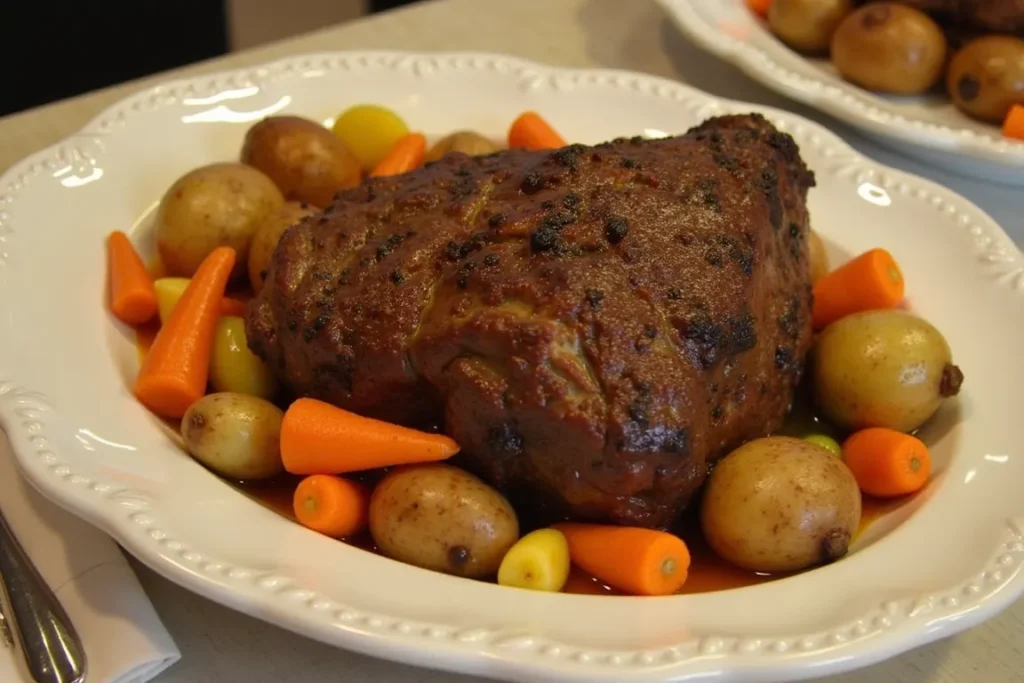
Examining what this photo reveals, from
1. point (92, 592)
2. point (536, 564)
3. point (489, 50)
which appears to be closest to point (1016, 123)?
point (489, 50)

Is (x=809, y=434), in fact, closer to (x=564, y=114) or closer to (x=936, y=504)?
(x=936, y=504)

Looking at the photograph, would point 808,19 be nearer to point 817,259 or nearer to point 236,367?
→ point 817,259

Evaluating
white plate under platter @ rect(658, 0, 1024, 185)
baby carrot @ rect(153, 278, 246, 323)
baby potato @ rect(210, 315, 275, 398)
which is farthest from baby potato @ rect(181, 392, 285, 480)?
white plate under platter @ rect(658, 0, 1024, 185)

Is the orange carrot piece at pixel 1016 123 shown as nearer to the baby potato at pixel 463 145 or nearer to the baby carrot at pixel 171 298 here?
the baby potato at pixel 463 145

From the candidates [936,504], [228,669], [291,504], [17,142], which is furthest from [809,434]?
[17,142]

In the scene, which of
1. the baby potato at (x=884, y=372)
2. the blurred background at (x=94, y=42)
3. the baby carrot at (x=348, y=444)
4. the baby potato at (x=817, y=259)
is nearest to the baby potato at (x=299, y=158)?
the baby carrot at (x=348, y=444)

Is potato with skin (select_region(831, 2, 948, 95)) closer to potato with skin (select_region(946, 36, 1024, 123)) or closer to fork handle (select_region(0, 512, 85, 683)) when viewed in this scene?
potato with skin (select_region(946, 36, 1024, 123))
